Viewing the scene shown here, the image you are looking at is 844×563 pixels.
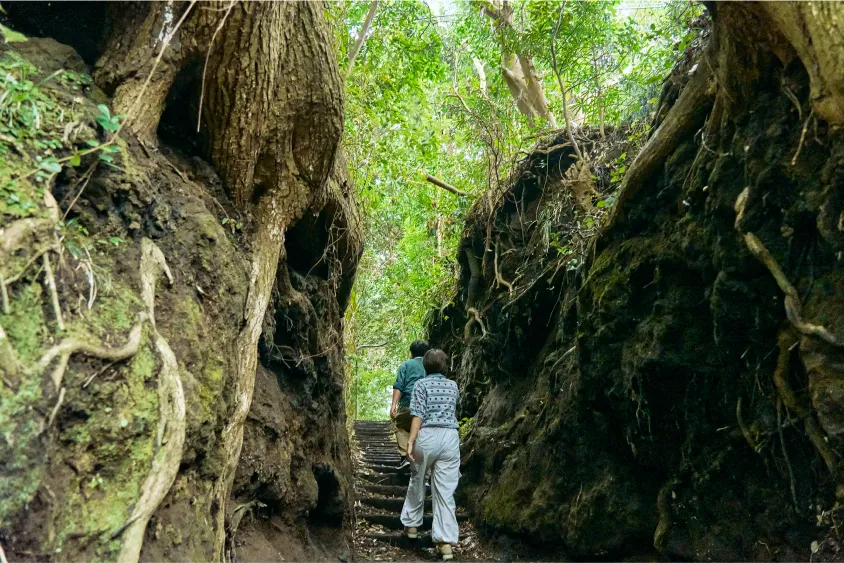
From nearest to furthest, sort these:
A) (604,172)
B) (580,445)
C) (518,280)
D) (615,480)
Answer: (615,480)
(580,445)
(604,172)
(518,280)

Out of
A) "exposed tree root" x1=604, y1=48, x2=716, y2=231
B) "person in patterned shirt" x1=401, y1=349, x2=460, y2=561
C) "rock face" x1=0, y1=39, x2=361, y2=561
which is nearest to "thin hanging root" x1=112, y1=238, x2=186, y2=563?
"rock face" x1=0, y1=39, x2=361, y2=561

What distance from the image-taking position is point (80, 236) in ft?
9.64

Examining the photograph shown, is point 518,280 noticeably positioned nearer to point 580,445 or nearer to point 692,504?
point 580,445

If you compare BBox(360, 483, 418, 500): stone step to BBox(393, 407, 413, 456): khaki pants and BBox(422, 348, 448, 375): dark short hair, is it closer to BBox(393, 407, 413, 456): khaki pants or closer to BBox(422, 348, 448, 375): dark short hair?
BBox(393, 407, 413, 456): khaki pants

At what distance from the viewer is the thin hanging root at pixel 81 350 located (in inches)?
96.0

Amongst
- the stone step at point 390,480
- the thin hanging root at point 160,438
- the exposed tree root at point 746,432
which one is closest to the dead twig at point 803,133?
the exposed tree root at point 746,432

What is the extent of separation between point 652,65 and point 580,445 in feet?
17.8

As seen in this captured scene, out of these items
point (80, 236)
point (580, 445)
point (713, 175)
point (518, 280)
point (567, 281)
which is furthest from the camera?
point (518, 280)

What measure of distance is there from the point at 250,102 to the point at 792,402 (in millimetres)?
3895

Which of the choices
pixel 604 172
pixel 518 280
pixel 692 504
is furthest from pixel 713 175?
pixel 518 280

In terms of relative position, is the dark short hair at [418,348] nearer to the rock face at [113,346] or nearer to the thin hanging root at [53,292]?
the rock face at [113,346]

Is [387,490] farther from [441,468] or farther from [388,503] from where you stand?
[441,468]

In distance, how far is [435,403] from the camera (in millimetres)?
6234

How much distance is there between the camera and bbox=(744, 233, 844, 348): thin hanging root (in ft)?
10.9
